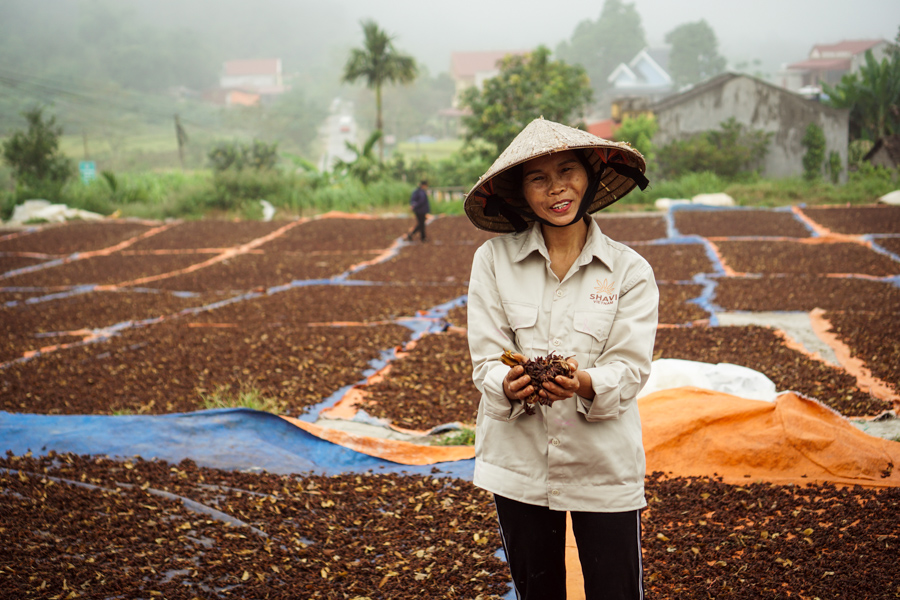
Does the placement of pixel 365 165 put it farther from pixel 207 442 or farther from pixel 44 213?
pixel 207 442

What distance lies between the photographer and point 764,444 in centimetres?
292

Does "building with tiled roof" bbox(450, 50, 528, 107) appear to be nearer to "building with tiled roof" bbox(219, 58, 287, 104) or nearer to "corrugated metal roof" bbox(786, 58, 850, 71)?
"building with tiled roof" bbox(219, 58, 287, 104)

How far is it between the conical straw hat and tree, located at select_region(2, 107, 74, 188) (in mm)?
17985

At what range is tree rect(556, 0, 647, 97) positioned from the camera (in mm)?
66438

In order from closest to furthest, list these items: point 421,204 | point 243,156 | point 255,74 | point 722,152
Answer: point 421,204, point 722,152, point 243,156, point 255,74

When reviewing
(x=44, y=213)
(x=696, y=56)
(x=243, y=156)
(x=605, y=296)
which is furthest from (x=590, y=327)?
(x=696, y=56)

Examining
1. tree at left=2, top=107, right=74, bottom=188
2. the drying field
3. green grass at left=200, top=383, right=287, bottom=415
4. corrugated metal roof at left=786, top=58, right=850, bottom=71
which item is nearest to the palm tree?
tree at left=2, top=107, right=74, bottom=188

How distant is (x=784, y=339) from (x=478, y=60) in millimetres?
67782

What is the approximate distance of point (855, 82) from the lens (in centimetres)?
1773

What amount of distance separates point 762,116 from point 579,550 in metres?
19.8

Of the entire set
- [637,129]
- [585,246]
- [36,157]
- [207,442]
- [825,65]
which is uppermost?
[825,65]

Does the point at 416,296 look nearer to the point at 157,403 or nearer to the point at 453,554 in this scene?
the point at 157,403

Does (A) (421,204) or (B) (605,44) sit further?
(B) (605,44)

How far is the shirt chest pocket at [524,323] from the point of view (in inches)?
62.6
